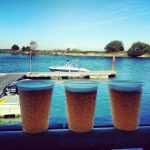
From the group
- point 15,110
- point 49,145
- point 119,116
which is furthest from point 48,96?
point 15,110

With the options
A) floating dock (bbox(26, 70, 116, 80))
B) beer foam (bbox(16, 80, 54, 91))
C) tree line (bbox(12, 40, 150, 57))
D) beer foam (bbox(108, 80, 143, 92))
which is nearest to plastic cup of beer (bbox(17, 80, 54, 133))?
beer foam (bbox(16, 80, 54, 91))

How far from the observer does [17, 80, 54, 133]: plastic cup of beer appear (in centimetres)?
121

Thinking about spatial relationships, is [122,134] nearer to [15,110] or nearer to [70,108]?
[70,108]

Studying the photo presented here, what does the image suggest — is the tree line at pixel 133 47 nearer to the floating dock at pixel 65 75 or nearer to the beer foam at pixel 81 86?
the floating dock at pixel 65 75

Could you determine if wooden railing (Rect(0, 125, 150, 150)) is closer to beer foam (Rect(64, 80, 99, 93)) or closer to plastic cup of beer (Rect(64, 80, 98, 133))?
plastic cup of beer (Rect(64, 80, 98, 133))

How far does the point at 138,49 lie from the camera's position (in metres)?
113

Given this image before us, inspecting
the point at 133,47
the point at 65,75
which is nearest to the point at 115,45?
the point at 133,47

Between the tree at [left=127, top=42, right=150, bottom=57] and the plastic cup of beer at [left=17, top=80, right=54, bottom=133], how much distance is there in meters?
105

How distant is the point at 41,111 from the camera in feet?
4.03

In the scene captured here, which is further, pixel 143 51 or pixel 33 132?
pixel 143 51

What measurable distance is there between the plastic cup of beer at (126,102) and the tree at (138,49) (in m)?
105

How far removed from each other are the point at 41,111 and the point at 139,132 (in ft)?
1.33

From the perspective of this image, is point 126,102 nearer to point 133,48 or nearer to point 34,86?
point 34,86

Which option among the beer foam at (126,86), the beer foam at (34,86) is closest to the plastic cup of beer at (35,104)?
the beer foam at (34,86)
